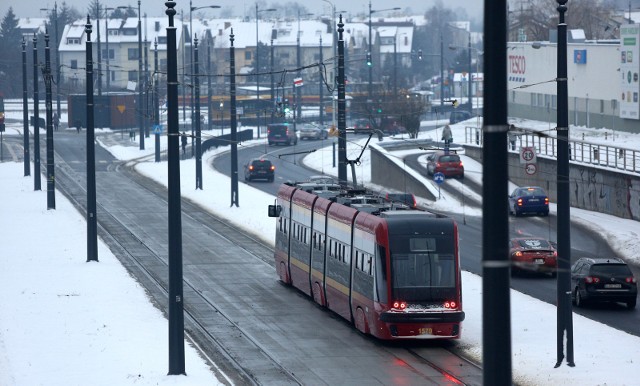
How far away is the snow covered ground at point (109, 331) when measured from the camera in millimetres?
22895

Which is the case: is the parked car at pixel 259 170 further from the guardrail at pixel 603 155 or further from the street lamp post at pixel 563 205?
the street lamp post at pixel 563 205

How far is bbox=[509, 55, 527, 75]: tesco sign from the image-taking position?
86375mm

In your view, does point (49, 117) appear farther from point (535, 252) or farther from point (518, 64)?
point (518, 64)

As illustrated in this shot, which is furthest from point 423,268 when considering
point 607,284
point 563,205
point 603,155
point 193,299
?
point 603,155

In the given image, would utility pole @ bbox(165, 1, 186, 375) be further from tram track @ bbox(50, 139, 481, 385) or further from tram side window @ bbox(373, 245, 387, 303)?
tram side window @ bbox(373, 245, 387, 303)

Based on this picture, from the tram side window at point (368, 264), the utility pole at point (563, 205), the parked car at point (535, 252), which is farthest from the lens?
the parked car at point (535, 252)

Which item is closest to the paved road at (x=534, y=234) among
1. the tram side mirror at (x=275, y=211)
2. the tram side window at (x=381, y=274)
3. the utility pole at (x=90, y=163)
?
the tram side mirror at (x=275, y=211)

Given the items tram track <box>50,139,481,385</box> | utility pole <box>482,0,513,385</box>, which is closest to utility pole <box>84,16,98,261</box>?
tram track <box>50,139,481,385</box>

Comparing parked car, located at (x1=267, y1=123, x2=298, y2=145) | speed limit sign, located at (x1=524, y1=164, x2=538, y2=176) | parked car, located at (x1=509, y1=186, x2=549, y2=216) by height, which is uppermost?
parked car, located at (x1=267, y1=123, x2=298, y2=145)

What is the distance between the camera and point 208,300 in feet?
110

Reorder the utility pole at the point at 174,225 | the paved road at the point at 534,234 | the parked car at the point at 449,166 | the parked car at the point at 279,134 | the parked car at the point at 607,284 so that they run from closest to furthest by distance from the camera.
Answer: the utility pole at the point at 174,225, the paved road at the point at 534,234, the parked car at the point at 607,284, the parked car at the point at 449,166, the parked car at the point at 279,134

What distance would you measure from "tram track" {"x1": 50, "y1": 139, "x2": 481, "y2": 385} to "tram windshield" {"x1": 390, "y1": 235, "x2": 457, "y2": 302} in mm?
1291

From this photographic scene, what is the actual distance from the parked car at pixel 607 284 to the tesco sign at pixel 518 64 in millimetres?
55015

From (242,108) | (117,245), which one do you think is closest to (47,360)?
(117,245)
